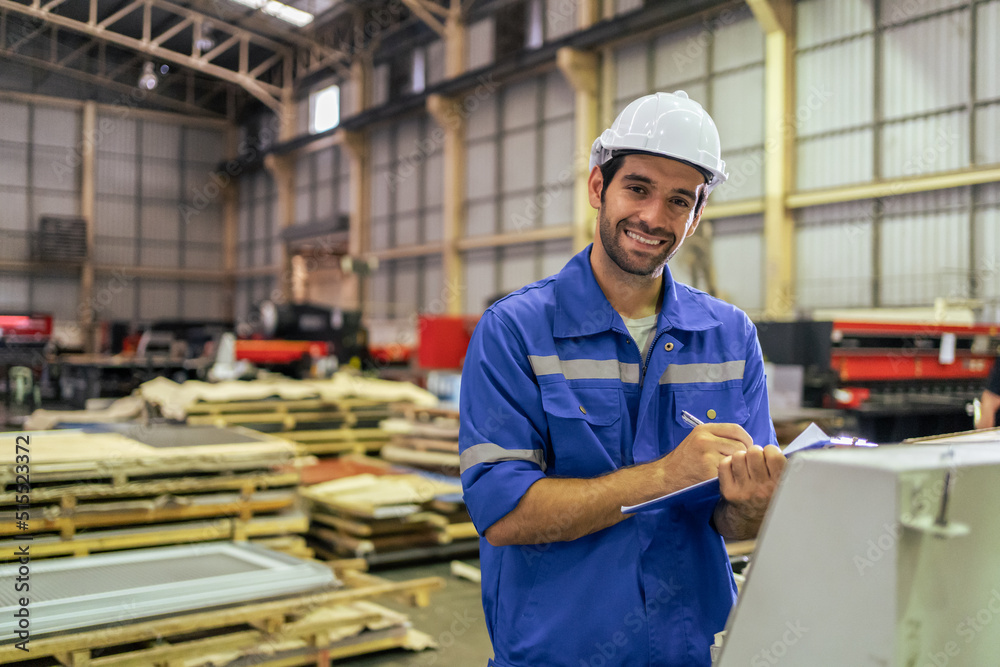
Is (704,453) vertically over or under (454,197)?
under

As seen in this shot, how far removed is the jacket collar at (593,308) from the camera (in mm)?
1779

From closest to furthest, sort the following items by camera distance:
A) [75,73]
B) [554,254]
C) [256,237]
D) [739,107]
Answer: [75,73], [739,107], [554,254], [256,237]

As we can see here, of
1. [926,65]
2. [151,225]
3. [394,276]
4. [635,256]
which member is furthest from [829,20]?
[151,225]

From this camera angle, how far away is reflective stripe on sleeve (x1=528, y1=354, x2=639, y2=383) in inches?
67.6

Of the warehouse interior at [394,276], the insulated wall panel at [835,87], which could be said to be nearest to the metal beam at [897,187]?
the warehouse interior at [394,276]

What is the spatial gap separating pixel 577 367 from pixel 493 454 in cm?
28

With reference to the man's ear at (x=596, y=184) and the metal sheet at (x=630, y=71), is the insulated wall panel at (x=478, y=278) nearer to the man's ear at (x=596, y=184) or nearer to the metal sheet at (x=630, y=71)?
the metal sheet at (x=630, y=71)

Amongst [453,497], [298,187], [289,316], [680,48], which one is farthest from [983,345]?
[298,187]

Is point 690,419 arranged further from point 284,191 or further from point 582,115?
point 284,191

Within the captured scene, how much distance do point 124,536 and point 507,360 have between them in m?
3.61

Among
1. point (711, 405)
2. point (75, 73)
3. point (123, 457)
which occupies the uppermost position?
point (75, 73)

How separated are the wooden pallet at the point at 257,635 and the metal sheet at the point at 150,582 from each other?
2.0 inches

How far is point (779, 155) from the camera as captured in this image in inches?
508

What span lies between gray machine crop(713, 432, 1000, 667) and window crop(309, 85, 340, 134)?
76.0ft
